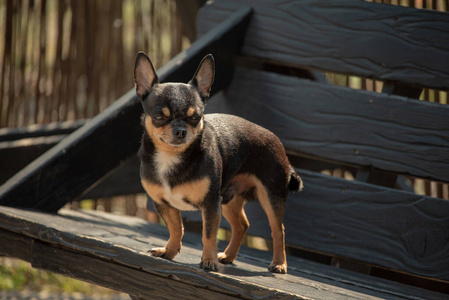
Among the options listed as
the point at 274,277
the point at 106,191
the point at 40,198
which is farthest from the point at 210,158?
the point at 106,191

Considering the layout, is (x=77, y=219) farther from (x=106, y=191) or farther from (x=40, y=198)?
(x=106, y=191)

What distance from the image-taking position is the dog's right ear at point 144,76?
2732 millimetres

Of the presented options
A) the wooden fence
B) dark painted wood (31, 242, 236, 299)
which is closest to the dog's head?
dark painted wood (31, 242, 236, 299)

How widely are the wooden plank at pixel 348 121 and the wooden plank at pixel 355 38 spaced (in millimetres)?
148

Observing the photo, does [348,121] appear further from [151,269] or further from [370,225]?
[151,269]

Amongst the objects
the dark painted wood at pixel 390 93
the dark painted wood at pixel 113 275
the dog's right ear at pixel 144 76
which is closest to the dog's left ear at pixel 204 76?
the dog's right ear at pixel 144 76

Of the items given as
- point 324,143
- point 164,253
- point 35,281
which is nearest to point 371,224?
point 324,143

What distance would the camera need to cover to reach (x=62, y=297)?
5.55 metres

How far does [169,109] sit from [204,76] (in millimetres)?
324

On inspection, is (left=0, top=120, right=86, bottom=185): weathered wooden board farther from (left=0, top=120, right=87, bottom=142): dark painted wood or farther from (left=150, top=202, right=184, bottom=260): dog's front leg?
(left=150, top=202, right=184, bottom=260): dog's front leg

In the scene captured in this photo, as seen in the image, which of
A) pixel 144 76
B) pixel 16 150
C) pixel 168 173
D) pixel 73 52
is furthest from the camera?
pixel 73 52

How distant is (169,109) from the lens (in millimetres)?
2559

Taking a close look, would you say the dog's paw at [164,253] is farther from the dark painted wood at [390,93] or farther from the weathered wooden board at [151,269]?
the dark painted wood at [390,93]

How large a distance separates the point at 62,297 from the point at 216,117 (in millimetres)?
3302
